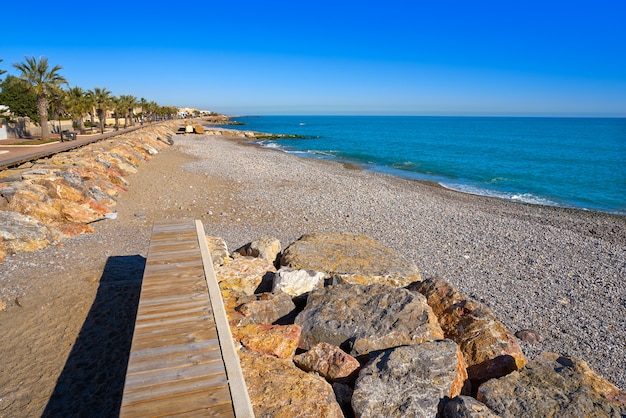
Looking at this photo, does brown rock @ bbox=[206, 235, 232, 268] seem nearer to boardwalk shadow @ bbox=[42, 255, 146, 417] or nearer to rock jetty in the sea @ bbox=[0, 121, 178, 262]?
boardwalk shadow @ bbox=[42, 255, 146, 417]

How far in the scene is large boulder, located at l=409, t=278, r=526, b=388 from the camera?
18.5ft

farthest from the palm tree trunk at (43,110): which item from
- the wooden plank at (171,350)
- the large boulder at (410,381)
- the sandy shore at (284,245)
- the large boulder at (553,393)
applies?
the large boulder at (553,393)

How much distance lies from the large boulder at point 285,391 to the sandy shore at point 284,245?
2047 mm

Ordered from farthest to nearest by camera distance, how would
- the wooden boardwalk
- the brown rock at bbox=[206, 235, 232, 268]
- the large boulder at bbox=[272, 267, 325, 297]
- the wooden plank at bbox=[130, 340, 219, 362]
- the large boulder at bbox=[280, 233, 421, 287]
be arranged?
the brown rock at bbox=[206, 235, 232, 268] → the large boulder at bbox=[280, 233, 421, 287] → the large boulder at bbox=[272, 267, 325, 297] → the wooden plank at bbox=[130, 340, 219, 362] → the wooden boardwalk

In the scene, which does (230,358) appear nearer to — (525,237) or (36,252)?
(36,252)

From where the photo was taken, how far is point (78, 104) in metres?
48.5

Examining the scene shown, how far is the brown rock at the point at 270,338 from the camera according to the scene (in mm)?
5484

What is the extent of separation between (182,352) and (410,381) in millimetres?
2885

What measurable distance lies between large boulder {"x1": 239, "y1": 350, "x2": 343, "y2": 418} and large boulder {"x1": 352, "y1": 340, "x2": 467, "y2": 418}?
1.41ft

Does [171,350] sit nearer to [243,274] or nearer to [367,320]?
[367,320]

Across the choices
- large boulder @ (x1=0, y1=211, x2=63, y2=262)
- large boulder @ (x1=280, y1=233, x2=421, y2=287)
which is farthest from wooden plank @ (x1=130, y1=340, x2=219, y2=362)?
large boulder @ (x1=0, y1=211, x2=63, y2=262)

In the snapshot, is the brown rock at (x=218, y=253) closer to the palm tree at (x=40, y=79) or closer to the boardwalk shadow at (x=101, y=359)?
the boardwalk shadow at (x=101, y=359)

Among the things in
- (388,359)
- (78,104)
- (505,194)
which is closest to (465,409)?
(388,359)

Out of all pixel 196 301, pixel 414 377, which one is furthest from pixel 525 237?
pixel 196 301
